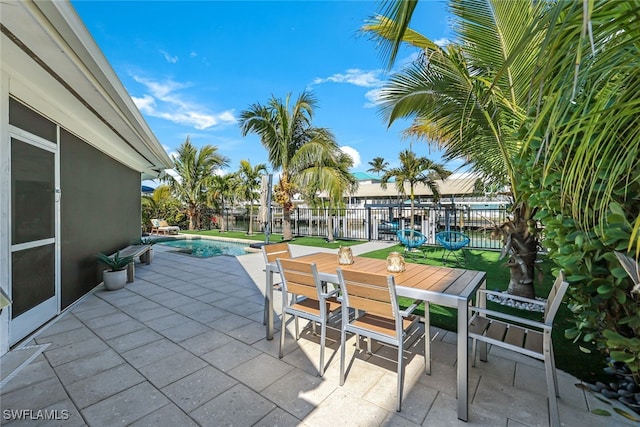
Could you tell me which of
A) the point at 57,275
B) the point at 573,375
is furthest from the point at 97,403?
the point at 573,375

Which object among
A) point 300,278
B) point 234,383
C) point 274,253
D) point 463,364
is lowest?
point 234,383

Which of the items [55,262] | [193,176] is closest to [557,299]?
[55,262]

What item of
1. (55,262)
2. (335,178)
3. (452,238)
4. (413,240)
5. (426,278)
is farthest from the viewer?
(335,178)

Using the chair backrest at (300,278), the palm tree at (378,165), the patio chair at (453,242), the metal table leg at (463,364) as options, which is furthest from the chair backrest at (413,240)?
the palm tree at (378,165)

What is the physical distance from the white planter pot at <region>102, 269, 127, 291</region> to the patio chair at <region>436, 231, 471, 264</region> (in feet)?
21.9

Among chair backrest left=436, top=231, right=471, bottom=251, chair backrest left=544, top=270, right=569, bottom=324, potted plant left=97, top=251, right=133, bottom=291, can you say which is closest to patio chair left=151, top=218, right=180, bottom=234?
potted plant left=97, top=251, right=133, bottom=291

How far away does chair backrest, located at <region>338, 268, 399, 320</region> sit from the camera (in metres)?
2.02

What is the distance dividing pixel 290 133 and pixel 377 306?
29.9 feet

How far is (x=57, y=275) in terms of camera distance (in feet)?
12.5

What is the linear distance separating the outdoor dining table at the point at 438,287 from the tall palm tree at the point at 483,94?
4.81 feet

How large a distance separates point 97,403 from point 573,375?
3.82 metres

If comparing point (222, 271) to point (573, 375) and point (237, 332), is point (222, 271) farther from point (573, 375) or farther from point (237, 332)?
point (573, 375)

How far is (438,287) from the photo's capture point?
7.26 feet

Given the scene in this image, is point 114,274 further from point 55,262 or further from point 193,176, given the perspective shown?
point 193,176
